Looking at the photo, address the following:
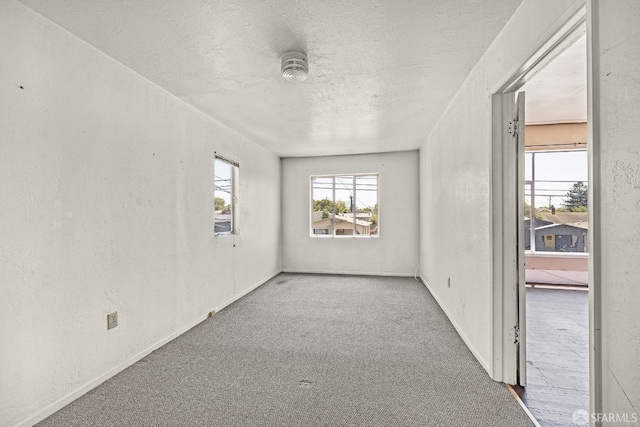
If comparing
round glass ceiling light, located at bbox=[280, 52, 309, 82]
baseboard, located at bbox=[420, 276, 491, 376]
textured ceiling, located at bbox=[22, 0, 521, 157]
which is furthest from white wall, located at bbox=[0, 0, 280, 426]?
baseboard, located at bbox=[420, 276, 491, 376]

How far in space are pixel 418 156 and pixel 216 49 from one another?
4211 mm

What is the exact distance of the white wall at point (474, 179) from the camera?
1.62m

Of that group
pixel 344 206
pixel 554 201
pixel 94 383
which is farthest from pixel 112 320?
pixel 554 201

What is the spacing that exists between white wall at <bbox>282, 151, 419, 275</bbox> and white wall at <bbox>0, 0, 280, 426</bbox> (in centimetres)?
281

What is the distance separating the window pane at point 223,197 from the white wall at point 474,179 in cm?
275

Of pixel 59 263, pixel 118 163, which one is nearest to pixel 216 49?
pixel 118 163

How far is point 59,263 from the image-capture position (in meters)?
1.80

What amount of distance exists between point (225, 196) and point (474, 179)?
3.00 meters

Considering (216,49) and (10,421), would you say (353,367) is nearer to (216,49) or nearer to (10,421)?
(10,421)

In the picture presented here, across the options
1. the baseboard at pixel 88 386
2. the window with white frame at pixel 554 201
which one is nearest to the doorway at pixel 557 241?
the window with white frame at pixel 554 201

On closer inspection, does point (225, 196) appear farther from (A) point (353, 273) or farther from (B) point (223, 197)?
(A) point (353, 273)

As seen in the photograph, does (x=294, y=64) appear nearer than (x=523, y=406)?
No

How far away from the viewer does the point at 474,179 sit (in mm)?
2352

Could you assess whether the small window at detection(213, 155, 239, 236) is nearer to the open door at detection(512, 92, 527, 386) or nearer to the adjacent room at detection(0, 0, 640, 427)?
the adjacent room at detection(0, 0, 640, 427)
